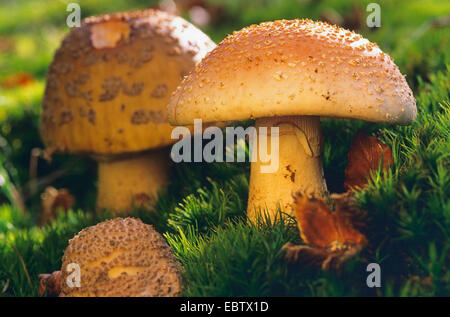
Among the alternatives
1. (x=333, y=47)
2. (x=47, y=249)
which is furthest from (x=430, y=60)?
(x=47, y=249)

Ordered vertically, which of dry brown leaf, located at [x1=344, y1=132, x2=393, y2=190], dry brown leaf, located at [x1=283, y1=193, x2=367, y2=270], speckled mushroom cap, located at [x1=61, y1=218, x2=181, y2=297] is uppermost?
dry brown leaf, located at [x1=344, y1=132, x2=393, y2=190]

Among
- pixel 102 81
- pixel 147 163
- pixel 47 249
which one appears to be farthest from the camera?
pixel 147 163

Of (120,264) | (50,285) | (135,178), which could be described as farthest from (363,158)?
(135,178)

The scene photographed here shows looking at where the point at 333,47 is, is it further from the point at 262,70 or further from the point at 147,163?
the point at 147,163

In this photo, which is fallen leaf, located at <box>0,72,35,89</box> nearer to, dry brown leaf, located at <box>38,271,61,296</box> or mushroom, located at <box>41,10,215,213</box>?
mushroom, located at <box>41,10,215,213</box>

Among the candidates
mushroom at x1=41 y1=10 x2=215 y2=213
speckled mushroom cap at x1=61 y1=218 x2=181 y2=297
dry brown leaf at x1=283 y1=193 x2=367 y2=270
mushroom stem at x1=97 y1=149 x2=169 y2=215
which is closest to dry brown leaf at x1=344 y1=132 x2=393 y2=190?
dry brown leaf at x1=283 y1=193 x2=367 y2=270

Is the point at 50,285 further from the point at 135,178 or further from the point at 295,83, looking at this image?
the point at 295,83

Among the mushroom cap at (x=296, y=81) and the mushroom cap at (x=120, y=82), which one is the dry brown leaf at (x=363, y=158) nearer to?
the mushroom cap at (x=296, y=81)
